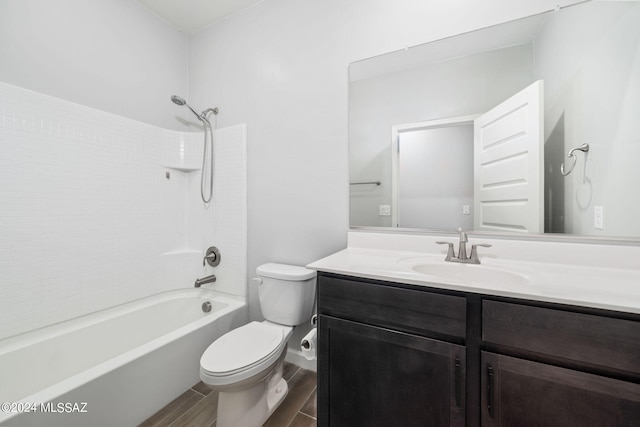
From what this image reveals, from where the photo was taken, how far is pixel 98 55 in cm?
163

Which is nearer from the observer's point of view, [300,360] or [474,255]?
[474,255]

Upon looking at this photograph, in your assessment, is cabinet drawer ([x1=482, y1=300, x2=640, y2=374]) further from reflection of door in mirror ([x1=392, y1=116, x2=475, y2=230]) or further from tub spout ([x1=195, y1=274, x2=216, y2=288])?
tub spout ([x1=195, y1=274, x2=216, y2=288])

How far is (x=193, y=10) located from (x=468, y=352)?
107 inches

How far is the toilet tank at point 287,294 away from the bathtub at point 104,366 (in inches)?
15.7

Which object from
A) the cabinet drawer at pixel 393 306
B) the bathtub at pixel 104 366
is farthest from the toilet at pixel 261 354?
the cabinet drawer at pixel 393 306

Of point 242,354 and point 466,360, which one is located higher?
point 466,360

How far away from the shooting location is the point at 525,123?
1.15 meters

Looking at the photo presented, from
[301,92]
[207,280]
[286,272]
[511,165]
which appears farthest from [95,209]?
[511,165]

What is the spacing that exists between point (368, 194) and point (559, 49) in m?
1.07

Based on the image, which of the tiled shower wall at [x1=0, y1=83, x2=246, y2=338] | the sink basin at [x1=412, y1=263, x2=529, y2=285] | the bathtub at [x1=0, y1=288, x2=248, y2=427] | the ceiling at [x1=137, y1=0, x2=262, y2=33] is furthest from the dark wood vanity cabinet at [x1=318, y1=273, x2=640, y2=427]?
the ceiling at [x1=137, y1=0, x2=262, y2=33]

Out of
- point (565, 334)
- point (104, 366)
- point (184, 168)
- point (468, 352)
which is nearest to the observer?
point (565, 334)

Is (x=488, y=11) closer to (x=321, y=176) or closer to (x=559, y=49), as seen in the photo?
(x=559, y=49)

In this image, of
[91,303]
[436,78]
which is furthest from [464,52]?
[91,303]

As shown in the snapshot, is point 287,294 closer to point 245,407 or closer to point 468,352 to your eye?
point 245,407
